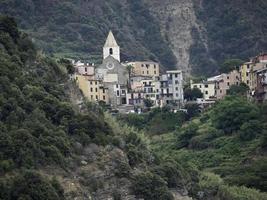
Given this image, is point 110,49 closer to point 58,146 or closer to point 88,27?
point 88,27

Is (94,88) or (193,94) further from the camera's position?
(193,94)

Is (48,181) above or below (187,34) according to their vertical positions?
below

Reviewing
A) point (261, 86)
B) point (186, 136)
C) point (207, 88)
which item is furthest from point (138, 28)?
point (186, 136)

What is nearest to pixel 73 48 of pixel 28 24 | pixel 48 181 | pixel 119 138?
pixel 28 24

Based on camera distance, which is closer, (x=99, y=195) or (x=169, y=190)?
(x=99, y=195)

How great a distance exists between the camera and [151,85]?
11775 centimetres

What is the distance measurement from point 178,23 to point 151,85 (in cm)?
5831

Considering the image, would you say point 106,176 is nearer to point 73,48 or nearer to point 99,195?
point 99,195

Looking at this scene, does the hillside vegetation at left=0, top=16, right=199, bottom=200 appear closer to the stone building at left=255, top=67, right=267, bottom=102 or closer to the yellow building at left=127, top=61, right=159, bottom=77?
the stone building at left=255, top=67, right=267, bottom=102

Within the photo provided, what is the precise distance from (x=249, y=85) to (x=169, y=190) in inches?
1661

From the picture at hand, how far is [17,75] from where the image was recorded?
239 feet

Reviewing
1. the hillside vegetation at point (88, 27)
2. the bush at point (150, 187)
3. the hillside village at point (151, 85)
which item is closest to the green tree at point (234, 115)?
the hillside village at point (151, 85)

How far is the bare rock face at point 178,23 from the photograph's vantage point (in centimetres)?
17162

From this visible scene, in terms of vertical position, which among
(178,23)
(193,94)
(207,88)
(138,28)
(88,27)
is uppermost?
(178,23)
